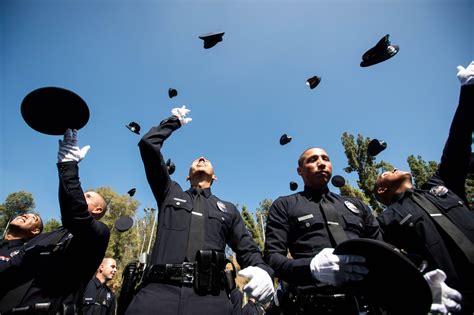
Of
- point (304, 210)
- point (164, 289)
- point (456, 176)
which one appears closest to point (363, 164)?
point (456, 176)

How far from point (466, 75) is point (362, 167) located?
18.8 m

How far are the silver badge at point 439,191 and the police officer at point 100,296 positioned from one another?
28.9ft

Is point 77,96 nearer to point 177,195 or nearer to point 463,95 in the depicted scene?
point 177,195

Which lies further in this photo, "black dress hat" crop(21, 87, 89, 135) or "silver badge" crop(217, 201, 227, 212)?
"silver badge" crop(217, 201, 227, 212)

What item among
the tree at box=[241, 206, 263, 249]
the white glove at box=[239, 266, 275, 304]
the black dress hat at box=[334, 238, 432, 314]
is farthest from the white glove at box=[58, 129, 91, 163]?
the tree at box=[241, 206, 263, 249]

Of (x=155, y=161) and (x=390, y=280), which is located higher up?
(x=155, y=161)

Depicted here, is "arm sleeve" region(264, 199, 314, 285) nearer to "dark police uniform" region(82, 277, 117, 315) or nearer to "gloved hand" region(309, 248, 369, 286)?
"gloved hand" region(309, 248, 369, 286)

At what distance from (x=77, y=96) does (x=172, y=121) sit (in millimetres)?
1321

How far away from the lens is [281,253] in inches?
107

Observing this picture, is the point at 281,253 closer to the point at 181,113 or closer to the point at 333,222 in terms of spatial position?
the point at 333,222

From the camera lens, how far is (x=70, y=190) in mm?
2727

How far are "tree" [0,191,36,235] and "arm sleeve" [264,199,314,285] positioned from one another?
4866 cm

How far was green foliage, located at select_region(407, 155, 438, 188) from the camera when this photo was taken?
21.2 meters

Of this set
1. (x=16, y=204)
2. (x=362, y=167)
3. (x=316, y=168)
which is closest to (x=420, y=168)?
(x=362, y=167)
